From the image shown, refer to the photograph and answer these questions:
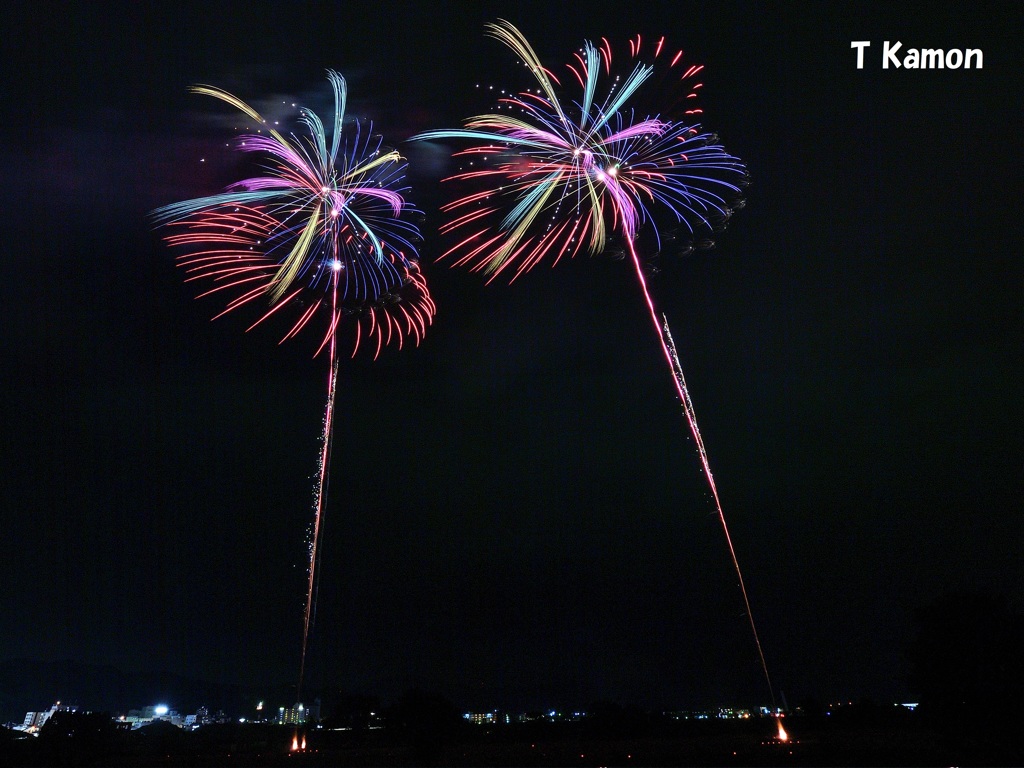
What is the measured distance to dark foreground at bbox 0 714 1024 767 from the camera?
122 ft

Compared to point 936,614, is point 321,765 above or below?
below

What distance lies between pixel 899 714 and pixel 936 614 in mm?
40364

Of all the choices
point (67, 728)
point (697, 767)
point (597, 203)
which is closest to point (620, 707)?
point (697, 767)

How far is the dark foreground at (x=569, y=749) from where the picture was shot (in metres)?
37.2

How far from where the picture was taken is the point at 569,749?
51.4 meters

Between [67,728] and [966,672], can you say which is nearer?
[966,672]

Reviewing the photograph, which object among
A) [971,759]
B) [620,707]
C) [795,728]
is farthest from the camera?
[620,707]

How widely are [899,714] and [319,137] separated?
2942 inches

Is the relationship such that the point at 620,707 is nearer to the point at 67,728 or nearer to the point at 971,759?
the point at 971,759

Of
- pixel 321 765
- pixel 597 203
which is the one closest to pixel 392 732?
pixel 321 765

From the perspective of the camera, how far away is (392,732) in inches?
1821

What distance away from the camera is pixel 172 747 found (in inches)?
2274

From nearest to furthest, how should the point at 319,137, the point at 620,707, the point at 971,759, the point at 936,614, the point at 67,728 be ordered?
1. the point at 319,137
2. the point at 971,759
3. the point at 936,614
4. the point at 67,728
5. the point at 620,707

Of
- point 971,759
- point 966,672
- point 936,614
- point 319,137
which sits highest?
point 319,137
